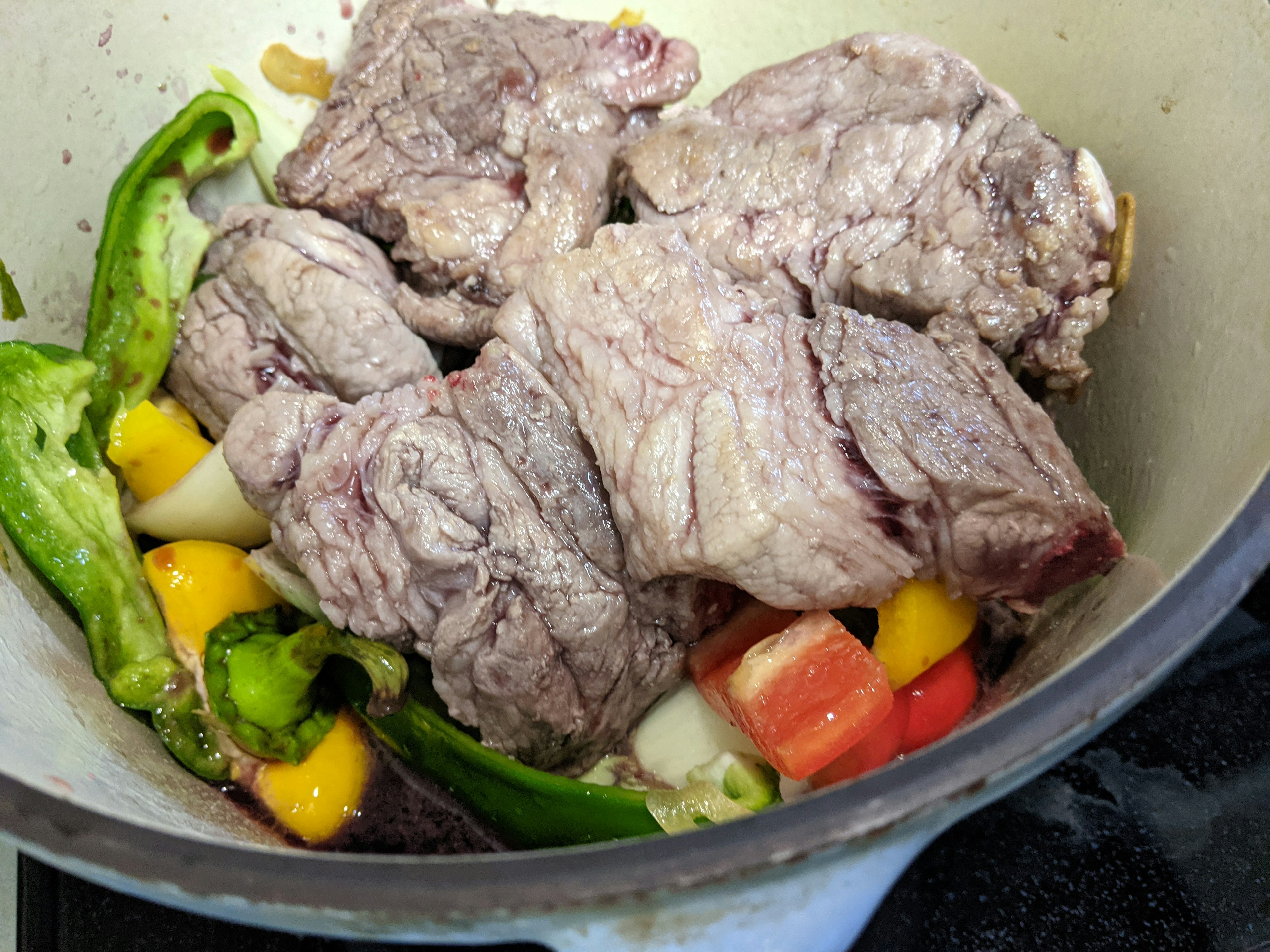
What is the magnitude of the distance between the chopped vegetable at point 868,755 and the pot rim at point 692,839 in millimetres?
586

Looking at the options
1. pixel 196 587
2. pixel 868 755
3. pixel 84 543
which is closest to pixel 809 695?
pixel 868 755

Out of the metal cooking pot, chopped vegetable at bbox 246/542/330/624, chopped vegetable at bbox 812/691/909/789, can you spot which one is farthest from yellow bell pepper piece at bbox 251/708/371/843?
chopped vegetable at bbox 812/691/909/789

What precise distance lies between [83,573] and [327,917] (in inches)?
Answer: 41.1

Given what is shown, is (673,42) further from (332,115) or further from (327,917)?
(327,917)

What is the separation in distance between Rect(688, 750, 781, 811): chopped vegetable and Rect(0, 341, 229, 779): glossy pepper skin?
90cm

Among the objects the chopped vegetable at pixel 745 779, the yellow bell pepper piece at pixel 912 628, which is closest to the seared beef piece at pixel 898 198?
the yellow bell pepper piece at pixel 912 628

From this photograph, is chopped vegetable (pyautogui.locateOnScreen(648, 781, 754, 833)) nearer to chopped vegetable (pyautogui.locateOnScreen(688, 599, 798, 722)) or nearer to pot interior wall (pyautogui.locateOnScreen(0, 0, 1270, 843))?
chopped vegetable (pyautogui.locateOnScreen(688, 599, 798, 722))

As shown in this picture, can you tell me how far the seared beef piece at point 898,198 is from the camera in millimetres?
1631

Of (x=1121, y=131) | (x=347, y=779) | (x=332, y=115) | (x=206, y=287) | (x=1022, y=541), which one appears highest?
(x=1121, y=131)

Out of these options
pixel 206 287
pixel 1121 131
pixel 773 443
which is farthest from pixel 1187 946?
pixel 206 287

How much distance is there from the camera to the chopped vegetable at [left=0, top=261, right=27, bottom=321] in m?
1.76

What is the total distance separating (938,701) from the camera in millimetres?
1597

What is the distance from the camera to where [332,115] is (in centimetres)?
207

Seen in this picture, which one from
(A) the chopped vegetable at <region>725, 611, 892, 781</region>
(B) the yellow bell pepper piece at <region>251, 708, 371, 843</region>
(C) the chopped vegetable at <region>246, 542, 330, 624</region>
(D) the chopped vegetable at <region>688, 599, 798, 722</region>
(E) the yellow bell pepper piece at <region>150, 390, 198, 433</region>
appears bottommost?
(B) the yellow bell pepper piece at <region>251, 708, 371, 843</region>
